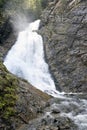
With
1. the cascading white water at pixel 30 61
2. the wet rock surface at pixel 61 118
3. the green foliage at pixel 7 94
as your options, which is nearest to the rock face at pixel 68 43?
the cascading white water at pixel 30 61

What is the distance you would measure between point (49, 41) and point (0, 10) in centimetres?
999

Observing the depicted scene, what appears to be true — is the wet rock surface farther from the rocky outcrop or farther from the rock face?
the rock face

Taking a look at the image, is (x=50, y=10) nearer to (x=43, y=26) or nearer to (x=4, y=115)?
(x=43, y=26)

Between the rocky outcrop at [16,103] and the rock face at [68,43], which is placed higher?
the rock face at [68,43]

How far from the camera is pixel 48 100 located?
2297 centimetres

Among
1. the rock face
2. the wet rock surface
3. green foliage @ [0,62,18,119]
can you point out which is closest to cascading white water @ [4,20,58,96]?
the rock face

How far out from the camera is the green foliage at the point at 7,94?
58.3ft

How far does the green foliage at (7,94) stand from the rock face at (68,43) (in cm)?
1295

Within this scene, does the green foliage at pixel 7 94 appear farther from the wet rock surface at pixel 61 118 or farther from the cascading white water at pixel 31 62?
the cascading white water at pixel 31 62

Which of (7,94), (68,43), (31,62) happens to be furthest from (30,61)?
(7,94)

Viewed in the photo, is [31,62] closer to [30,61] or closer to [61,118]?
[30,61]

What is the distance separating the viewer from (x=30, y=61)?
37.4m

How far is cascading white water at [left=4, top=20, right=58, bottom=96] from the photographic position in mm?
33844

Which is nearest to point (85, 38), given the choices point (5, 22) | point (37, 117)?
point (5, 22)
